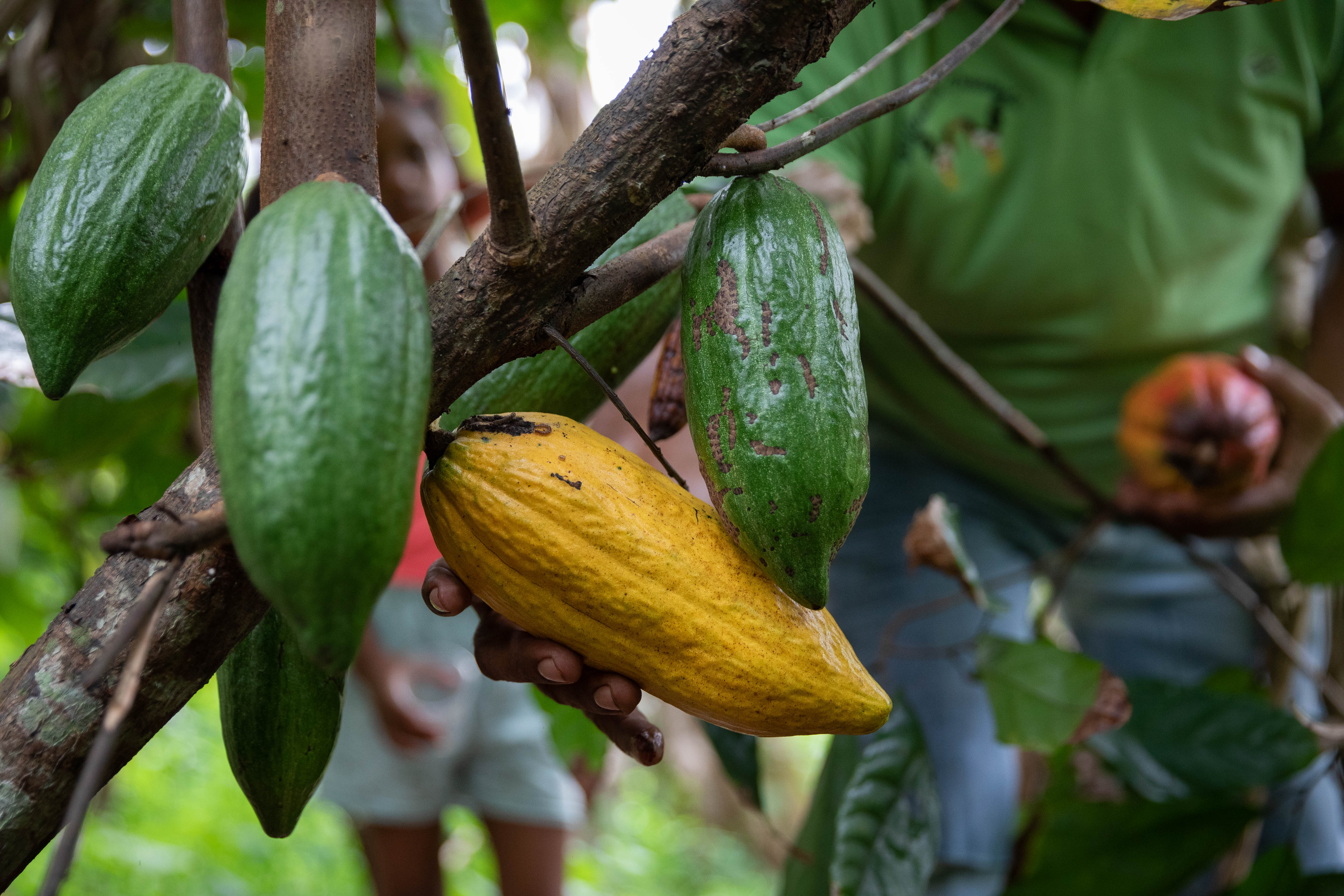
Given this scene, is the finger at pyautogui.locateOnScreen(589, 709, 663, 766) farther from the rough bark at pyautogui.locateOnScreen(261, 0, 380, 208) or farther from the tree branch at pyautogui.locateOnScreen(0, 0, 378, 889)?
the rough bark at pyautogui.locateOnScreen(261, 0, 380, 208)

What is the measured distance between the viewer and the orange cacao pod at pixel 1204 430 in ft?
4.00

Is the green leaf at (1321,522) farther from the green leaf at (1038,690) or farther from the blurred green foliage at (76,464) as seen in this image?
the blurred green foliage at (76,464)

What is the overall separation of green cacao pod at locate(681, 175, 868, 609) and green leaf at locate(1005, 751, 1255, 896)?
0.81 metres

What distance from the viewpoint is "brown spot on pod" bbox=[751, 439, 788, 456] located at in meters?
0.45

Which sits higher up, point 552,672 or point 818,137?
point 818,137

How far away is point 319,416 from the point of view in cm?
34

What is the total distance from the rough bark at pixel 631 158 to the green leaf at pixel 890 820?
585mm

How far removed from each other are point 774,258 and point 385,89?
70.1 inches

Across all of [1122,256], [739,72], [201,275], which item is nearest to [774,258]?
[739,72]

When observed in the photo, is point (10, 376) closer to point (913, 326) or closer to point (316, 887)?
point (913, 326)

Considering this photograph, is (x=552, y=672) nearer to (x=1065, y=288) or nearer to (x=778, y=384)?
(x=778, y=384)

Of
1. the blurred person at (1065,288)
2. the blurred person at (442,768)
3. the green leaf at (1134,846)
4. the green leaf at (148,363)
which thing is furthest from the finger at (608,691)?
the blurred person at (442,768)

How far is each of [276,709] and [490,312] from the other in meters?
0.24

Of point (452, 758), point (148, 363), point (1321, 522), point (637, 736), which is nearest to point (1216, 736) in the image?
point (1321, 522)
